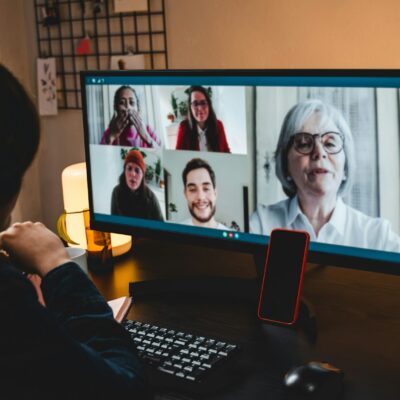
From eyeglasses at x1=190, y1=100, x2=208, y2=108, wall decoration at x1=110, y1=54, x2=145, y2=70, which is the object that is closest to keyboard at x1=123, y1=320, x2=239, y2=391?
eyeglasses at x1=190, y1=100, x2=208, y2=108

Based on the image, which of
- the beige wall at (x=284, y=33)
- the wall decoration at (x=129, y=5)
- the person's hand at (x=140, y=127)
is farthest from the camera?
the wall decoration at (x=129, y=5)

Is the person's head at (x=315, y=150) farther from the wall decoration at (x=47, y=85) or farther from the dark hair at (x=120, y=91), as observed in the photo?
the wall decoration at (x=47, y=85)

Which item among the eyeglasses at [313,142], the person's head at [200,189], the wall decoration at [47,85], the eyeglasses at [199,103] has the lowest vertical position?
the person's head at [200,189]

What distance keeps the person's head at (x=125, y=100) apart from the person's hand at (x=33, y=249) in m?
0.40

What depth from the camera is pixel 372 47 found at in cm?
195

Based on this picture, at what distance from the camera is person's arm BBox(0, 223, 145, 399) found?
726 millimetres

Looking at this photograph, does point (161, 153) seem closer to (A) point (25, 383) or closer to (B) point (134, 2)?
(A) point (25, 383)

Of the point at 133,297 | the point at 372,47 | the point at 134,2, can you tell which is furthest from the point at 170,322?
the point at 134,2

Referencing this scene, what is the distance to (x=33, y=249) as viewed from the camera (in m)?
1.02

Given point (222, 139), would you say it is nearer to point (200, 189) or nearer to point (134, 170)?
point (200, 189)

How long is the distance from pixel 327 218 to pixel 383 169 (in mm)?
138

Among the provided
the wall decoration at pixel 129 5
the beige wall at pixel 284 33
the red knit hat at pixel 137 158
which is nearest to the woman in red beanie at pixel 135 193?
the red knit hat at pixel 137 158

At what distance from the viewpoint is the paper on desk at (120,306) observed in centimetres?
122

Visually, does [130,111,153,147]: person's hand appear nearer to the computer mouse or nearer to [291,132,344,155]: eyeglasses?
[291,132,344,155]: eyeglasses
